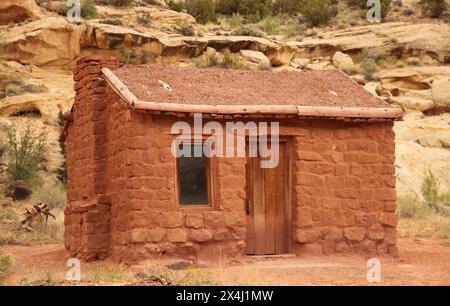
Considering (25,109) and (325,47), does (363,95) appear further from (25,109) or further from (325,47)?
(325,47)

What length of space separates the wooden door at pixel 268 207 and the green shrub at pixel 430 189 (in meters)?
10.4

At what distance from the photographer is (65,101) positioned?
27.0m

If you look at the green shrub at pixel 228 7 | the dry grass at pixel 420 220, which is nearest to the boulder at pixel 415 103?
the dry grass at pixel 420 220

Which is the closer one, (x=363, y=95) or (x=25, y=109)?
(x=363, y=95)

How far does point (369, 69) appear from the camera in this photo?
94.8 ft

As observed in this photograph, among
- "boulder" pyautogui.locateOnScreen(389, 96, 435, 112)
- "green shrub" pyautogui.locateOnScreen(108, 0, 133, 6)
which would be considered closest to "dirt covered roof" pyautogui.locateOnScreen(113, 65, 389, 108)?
"boulder" pyautogui.locateOnScreen(389, 96, 435, 112)

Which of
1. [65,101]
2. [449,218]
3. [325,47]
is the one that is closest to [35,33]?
[65,101]

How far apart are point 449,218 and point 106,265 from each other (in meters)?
10.0

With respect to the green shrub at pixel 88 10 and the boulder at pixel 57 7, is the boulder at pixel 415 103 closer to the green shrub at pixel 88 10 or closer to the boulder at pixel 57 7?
the green shrub at pixel 88 10

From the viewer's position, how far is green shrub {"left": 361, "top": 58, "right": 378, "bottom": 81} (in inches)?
1133

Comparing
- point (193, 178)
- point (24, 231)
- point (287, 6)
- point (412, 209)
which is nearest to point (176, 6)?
point (287, 6)

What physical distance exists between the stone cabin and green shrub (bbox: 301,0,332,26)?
2361cm

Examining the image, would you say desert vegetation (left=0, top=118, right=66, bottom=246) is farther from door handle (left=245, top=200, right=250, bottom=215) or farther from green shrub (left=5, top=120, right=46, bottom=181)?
door handle (left=245, top=200, right=250, bottom=215)

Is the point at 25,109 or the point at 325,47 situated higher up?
the point at 325,47
